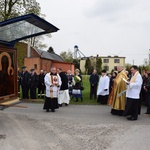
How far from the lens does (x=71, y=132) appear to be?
679 cm

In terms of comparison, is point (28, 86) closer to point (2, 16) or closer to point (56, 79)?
point (56, 79)

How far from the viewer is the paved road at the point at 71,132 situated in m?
5.66

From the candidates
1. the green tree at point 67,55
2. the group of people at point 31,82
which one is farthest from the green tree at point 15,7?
the green tree at point 67,55

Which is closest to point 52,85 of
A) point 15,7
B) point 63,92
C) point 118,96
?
point 63,92

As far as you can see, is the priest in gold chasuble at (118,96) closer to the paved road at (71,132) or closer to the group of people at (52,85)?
the paved road at (71,132)

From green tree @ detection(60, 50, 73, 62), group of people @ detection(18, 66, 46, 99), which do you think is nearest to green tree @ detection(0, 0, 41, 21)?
group of people @ detection(18, 66, 46, 99)

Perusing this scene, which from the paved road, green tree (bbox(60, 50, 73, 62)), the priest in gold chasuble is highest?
green tree (bbox(60, 50, 73, 62))

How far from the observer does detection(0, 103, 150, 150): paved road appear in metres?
5.66

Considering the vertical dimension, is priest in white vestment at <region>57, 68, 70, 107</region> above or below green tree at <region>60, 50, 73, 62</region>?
below

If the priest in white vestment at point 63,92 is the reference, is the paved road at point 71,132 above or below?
below

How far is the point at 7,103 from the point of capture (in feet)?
25.4

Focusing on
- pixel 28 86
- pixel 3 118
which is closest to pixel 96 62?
pixel 28 86

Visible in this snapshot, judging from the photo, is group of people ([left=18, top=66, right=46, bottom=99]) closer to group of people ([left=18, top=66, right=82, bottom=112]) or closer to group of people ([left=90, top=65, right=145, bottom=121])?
group of people ([left=18, top=66, right=82, bottom=112])

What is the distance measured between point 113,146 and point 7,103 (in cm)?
371
